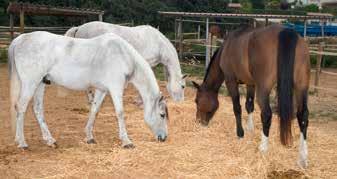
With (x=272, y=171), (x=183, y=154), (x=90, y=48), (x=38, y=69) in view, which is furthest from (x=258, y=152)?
(x=38, y=69)

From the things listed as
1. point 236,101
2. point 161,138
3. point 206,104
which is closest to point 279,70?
point 236,101

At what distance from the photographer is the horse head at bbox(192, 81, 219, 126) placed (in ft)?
19.8

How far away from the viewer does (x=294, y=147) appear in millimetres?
5152

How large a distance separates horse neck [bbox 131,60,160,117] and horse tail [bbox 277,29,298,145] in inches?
61.1

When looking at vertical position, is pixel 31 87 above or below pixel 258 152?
above

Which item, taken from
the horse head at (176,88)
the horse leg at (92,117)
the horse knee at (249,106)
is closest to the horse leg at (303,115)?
the horse knee at (249,106)

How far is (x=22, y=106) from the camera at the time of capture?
5.01 m

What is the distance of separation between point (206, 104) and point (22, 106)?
2.49 meters

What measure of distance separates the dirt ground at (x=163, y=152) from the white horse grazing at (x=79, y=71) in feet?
1.05

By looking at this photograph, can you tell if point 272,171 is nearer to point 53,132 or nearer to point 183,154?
point 183,154

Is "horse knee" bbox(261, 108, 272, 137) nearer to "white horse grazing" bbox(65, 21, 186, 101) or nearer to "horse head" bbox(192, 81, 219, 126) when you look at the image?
"horse head" bbox(192, 81, 219, 126)

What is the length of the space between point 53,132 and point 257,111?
11.7 feet

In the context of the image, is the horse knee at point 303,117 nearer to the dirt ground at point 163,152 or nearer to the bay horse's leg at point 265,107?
the bay horse's leg at point 265,107

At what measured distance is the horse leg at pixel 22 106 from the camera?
4.98m
